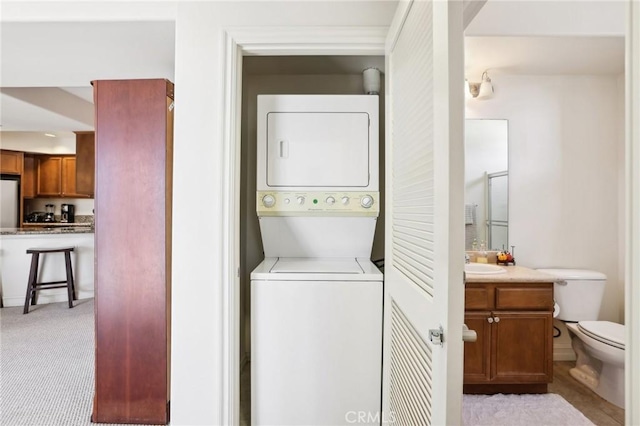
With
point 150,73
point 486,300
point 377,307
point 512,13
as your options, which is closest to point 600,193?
point 486,300

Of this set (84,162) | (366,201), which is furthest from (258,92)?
(84,162)

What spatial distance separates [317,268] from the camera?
1.79 metres

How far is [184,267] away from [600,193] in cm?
324

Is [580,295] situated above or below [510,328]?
above

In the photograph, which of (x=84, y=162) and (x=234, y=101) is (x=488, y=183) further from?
(x=84, y=162)

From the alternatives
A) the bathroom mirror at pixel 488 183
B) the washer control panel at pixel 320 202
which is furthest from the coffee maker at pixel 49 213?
the bathroom mirror at pixel 488 183

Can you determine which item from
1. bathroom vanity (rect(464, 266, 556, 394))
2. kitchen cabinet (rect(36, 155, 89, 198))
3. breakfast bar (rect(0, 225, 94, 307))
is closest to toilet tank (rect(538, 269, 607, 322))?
bathroom vanity (rect(464, 266, 556, 394))

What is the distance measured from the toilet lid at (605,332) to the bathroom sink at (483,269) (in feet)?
2.03

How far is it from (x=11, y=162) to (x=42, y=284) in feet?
10.4

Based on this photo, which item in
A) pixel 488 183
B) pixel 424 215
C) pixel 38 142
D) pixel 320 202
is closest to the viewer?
pixel 424 215

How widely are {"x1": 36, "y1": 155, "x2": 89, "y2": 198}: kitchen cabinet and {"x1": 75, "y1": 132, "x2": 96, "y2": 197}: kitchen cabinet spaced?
87 cm

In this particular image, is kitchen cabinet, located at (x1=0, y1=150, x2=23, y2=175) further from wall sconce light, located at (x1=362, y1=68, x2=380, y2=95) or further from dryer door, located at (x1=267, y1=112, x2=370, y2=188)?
wall sconce light, located at (x1=362, y1=68, x2=380, y2=95)
